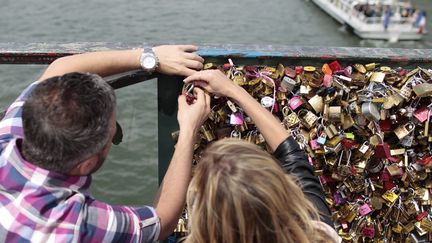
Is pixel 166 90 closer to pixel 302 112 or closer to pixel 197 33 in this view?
pixel 302 112

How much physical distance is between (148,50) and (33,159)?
75cm

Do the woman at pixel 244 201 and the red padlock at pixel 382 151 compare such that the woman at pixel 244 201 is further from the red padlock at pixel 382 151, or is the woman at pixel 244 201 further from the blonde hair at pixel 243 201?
the red padlock at pixel 382 151

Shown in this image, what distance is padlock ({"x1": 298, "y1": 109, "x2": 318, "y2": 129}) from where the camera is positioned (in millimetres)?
2244

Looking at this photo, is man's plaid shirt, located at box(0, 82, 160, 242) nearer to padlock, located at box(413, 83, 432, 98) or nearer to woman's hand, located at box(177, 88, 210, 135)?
woman's hand, located at box(177, 88, 210, 135)

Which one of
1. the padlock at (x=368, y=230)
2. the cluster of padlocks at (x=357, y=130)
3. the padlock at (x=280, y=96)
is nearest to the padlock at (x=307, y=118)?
the cluster of padlocks at (x=357, y=130)

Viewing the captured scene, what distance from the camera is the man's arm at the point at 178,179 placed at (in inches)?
66.0

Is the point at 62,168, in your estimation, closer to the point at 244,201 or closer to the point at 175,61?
the point at 244,201

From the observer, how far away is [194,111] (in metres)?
1.92

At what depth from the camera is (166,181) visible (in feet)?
5.69

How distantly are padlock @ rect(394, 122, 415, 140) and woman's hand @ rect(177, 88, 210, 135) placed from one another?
929mm

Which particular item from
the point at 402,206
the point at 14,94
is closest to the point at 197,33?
the point at 14,94

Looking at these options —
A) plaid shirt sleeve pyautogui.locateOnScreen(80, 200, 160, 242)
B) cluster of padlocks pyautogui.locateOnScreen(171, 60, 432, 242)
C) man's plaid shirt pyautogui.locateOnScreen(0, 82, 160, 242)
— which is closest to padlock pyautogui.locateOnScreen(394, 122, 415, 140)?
cluster of padlocks pyautogui.locateOnScreen(171, 60, 432, 242)

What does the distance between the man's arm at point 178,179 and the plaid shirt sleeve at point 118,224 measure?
0.06 metres

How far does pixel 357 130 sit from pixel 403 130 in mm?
217
